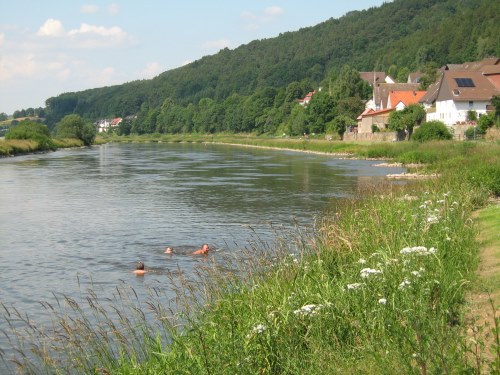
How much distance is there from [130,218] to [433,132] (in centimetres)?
4331

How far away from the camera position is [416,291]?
29.5 ft

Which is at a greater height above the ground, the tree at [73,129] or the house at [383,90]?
the house at [383,90]

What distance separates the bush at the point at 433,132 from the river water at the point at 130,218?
13609 mm

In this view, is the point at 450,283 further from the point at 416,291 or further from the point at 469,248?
the point at 469,248

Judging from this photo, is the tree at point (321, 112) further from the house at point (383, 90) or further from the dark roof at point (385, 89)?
the dark roof at point (385, 89)

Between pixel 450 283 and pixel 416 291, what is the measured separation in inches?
44.7

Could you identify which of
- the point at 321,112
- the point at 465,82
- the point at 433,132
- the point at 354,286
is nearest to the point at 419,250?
the point at 354,286

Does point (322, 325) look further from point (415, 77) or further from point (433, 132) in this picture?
point (415, 77)

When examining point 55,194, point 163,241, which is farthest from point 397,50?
point 163,241

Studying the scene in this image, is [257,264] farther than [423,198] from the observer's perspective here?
No

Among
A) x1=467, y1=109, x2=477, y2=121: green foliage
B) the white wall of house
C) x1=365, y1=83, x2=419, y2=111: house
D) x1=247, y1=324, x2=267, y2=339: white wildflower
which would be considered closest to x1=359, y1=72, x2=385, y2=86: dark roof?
x1=365, y1=83, x2=419, y2=111: house

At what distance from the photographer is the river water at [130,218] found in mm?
17766

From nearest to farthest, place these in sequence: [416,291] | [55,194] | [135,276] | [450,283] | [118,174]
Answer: [416,291], [450,283], [135,276], [55,194], [118,174]

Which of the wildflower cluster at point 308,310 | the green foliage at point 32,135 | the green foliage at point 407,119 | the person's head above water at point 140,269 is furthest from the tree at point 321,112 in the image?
the wildflower cluster at point 308,310
